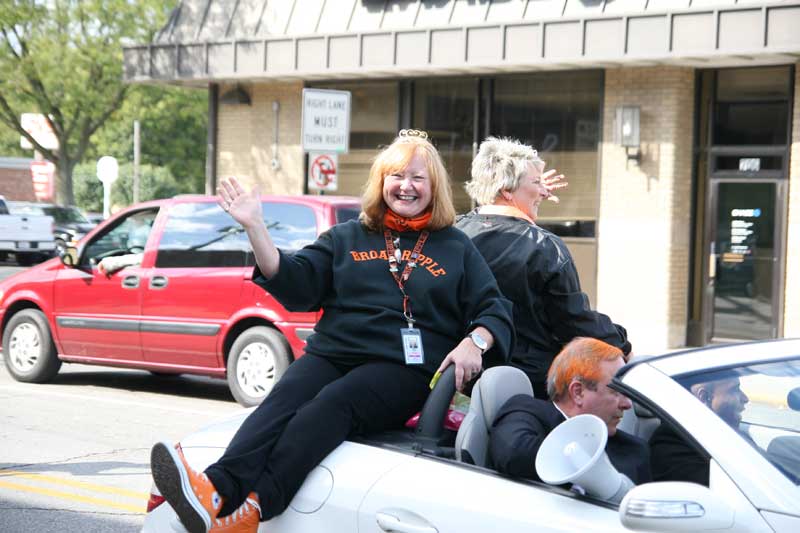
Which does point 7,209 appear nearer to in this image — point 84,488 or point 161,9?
point 161,9

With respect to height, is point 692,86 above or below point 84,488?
above

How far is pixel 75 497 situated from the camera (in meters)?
6.73

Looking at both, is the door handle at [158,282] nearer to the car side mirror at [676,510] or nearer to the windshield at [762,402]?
the windshield at [762,402]

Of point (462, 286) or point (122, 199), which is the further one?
point (122, 199)

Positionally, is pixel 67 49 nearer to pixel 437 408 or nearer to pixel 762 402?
pixel 437 408

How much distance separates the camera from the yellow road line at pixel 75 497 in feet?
21.4

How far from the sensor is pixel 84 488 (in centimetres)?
693

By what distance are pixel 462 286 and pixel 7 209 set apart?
3101 centimetres

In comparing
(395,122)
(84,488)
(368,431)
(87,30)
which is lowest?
(84,488)

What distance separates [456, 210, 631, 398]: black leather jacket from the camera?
4742 millimetres

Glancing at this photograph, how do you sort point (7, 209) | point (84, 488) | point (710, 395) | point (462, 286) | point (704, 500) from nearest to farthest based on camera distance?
1. point (704, 500)
2. point (710, 395)
3. point (462, 286)
4. point (84, 488)
5. point (7, 209)

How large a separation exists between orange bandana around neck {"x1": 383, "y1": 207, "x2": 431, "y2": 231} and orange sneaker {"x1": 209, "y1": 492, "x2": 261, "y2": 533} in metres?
1.16

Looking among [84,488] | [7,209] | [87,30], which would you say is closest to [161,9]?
[87,30]

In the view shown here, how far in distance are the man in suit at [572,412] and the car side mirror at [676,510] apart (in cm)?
48
